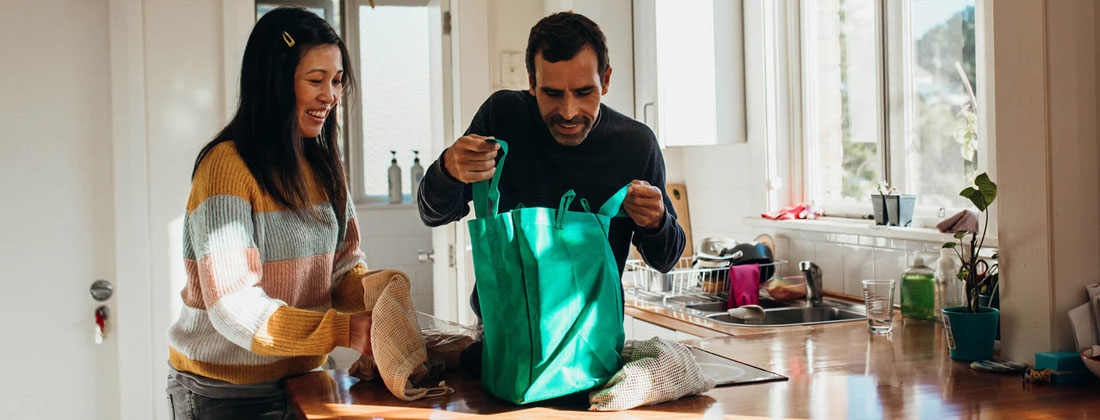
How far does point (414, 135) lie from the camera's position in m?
5.32

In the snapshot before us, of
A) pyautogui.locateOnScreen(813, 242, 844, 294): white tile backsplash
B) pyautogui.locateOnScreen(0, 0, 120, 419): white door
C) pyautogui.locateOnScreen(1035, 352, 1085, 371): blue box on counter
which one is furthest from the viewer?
pyautogui.locateOnScreen(0, 0, 120, 419): white door

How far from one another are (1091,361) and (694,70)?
1862 mm

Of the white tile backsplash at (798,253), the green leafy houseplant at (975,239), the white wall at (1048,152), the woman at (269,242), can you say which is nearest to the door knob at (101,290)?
the woman at (269,242)

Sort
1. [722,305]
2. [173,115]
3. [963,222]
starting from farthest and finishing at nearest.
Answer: [173,115], [722,305], [963,222]

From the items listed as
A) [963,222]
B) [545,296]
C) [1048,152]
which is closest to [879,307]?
[963,222]

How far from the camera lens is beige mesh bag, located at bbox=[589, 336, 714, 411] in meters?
1.31

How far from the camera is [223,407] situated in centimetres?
159

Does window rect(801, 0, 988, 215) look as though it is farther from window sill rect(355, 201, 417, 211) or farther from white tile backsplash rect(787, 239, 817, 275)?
window sill rect(355, 201, 417, 211)

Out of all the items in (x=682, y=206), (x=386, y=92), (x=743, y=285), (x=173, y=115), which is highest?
(x=386, y=92)

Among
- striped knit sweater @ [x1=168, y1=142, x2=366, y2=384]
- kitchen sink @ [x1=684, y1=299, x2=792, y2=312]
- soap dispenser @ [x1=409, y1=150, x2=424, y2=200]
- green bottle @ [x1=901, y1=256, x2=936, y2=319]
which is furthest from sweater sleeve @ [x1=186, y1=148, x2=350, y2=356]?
soap dispenser @ [x1=409, y1=150, x2=424, y2=200]

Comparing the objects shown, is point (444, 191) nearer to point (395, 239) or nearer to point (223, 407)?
point (223, 407)

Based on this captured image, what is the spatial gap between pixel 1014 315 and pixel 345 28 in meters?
4.29

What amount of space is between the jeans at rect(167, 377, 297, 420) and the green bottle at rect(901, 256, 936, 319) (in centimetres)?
141

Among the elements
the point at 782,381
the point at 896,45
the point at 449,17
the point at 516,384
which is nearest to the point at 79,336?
the point at 449,17
